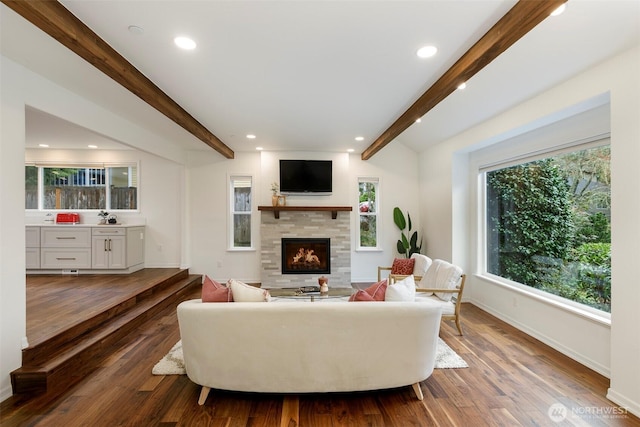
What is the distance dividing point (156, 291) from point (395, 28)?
16.2 feet

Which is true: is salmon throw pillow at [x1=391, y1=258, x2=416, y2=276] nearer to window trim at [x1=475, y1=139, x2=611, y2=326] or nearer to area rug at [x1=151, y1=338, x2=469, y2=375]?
window trim at [x1=475, y1=139, x2=611, y2=326]

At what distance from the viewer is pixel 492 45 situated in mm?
2061

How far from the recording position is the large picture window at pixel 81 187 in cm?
581

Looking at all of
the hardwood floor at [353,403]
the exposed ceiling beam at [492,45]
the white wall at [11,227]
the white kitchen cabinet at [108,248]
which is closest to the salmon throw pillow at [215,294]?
the hardwood floor at [353,403]

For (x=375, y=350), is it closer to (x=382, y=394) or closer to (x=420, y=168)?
(x=382, y=394)

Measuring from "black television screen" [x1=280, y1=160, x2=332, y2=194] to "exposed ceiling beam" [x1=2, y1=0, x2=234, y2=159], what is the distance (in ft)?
8.75

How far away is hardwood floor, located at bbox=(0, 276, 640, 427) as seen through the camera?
204 centimetres

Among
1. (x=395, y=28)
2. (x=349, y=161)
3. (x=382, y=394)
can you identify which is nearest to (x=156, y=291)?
(x=382, y=394)

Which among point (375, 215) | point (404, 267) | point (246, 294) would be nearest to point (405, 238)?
point (375, 215)

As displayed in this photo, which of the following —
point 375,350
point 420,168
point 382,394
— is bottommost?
point 382,394

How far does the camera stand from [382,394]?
237cm

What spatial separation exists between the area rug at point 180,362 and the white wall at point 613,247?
112 cm

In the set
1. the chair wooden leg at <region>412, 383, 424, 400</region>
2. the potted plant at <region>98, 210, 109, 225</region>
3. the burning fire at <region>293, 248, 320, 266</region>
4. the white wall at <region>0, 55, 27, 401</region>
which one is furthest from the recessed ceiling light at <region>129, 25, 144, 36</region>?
the potted plant at <region>98, 210, 109, 225</region>

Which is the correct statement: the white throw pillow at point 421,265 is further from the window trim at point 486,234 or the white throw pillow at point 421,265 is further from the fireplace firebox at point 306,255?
the fireplace firebox at point 306,255
